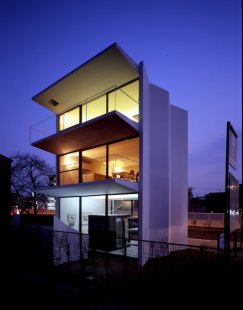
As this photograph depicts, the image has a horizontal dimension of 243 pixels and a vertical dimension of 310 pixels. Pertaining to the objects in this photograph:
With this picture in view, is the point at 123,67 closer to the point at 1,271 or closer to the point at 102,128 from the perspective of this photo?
the point at 102,128

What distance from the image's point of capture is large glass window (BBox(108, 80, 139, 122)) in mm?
→ 13539

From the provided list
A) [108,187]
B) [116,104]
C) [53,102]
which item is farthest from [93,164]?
[108,187]

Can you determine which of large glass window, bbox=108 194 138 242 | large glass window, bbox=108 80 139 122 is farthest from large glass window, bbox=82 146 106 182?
large glass window, bbox=108 80 139 122

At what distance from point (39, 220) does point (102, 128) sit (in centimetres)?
511

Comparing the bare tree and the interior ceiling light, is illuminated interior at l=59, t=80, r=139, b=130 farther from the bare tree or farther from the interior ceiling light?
the bare tree

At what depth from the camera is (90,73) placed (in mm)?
13352

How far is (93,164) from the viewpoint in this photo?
17.8m

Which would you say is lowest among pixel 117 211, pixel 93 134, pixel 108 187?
pixel 117 211

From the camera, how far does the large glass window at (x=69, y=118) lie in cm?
1679

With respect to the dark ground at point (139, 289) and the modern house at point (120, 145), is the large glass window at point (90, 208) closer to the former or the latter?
the modern house at point (120, 145)

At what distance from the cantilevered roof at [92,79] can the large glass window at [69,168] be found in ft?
10.0

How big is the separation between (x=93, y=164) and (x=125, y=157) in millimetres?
2196

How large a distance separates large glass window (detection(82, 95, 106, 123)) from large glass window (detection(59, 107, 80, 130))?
26.3 inches

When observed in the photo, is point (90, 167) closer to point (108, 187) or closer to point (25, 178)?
point (108, 187)
